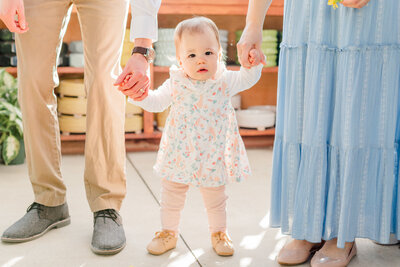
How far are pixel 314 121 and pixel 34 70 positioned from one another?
0.88 m

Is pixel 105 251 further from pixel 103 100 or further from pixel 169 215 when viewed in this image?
pixel 103 100

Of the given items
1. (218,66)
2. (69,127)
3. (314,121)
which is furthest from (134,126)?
(314,121)

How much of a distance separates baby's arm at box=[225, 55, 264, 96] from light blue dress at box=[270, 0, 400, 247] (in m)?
0.08

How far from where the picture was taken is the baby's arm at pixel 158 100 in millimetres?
1534

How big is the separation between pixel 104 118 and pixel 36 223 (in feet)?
1.44

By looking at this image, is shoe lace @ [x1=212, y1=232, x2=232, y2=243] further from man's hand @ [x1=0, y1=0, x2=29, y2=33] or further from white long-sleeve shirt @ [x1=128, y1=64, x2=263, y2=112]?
man's hand @ [x1=0, y1=0, x2=29, y2=33]

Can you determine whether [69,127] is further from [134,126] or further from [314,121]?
[314,121]

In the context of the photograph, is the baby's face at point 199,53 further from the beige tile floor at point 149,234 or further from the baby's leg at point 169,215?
the beige tile floor at point 149,234

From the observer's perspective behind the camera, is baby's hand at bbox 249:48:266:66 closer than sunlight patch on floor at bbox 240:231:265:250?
Yes

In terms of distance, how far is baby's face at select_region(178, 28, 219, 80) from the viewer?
5.06 ft

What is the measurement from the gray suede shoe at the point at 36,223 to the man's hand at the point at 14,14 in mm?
623

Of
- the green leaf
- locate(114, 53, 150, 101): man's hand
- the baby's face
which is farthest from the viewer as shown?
the green leaf

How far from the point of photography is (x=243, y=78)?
5.17 ft

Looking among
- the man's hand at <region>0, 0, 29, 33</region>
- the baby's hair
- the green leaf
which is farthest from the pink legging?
the green leaf
